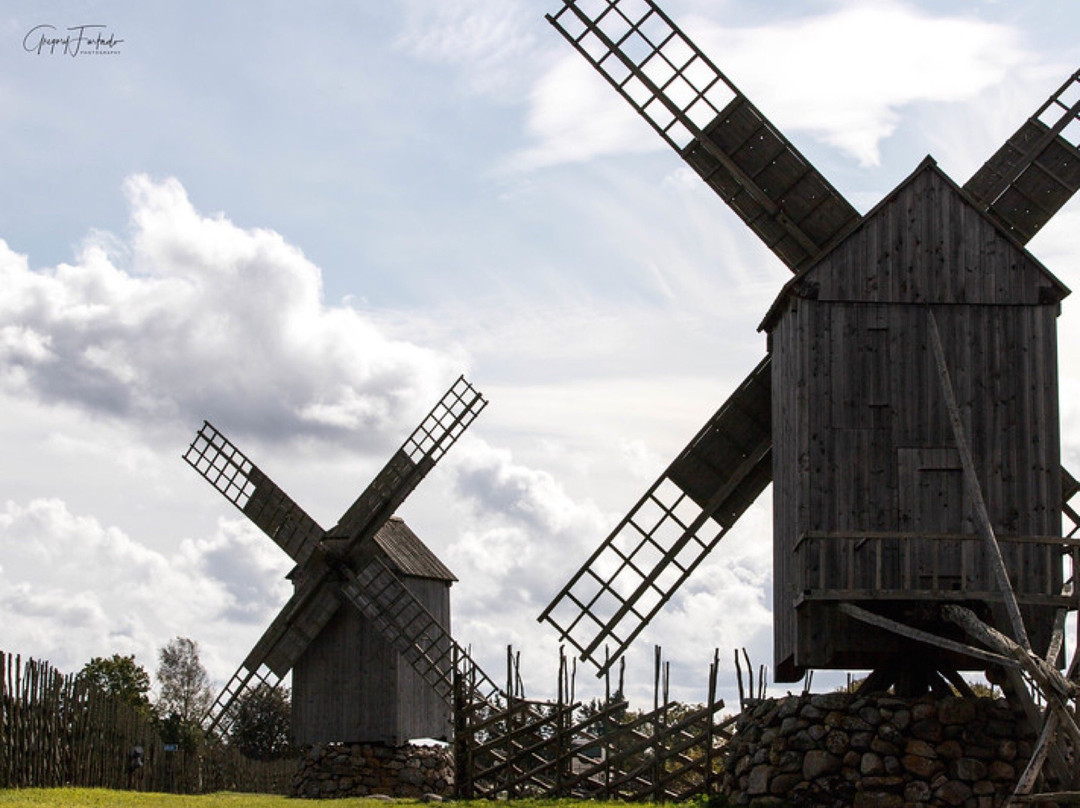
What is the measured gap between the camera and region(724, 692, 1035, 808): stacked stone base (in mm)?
20688

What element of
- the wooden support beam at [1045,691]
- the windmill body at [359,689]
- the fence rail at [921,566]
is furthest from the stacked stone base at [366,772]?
the wooden support beam at [1045,691]

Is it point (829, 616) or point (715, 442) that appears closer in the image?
point (829, 616)

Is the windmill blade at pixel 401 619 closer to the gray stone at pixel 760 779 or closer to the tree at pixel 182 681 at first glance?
the gray stone at pixel 760 779

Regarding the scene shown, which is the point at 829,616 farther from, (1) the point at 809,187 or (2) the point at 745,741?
(1) the point at 809,187

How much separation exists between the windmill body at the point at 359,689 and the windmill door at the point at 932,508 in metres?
16.6

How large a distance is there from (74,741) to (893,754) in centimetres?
1357

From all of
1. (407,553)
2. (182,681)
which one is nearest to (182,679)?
(182,681)

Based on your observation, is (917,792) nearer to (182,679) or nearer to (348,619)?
(348,619)

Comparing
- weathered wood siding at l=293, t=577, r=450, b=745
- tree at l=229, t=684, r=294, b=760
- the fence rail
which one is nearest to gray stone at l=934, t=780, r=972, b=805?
the fence rail

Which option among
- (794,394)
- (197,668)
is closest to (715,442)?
(794,394)

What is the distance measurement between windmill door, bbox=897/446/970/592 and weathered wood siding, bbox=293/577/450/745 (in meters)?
17.1

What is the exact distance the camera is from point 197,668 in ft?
244

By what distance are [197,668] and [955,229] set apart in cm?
5764

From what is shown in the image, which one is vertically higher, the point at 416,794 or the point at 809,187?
the point at 809,187
